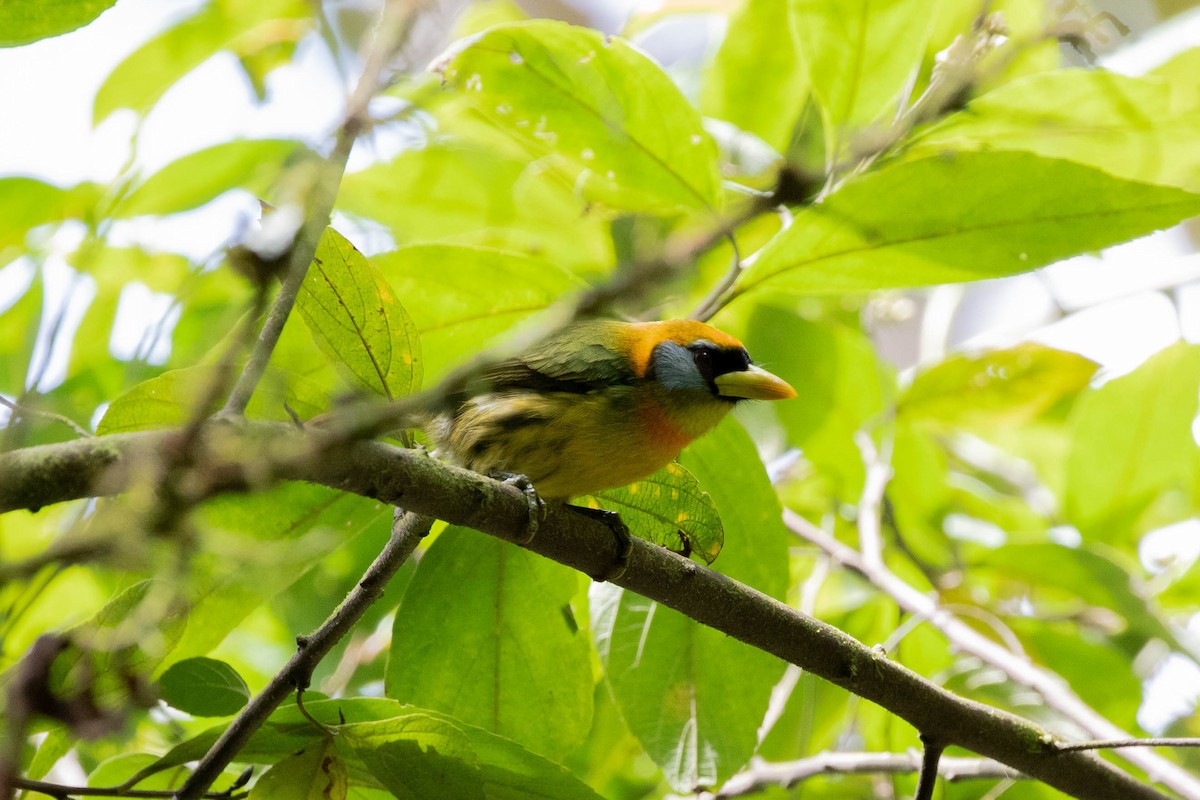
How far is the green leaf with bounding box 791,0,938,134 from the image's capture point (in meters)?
2.12

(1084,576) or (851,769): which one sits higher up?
(1084,576)

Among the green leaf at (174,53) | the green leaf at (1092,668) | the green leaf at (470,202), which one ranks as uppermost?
the green leaf at (174,53)

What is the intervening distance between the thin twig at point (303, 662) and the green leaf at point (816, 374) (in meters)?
1.45

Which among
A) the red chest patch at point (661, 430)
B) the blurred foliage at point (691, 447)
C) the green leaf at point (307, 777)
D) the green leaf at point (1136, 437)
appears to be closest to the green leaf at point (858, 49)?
the blurred foliage at point (691, 447)

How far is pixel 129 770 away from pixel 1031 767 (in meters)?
1.51

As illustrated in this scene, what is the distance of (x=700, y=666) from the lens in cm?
199

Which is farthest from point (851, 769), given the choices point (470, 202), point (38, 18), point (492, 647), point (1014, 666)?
point (38, 18)

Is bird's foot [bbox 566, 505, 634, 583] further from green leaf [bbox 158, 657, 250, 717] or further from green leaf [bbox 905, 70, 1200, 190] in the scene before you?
green leaf [bbox 905, 70, 1200, 190]

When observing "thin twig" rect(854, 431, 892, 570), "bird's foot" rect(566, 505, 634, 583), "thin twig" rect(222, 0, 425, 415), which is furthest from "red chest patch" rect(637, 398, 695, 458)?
"thin twig" rect(222, 0, 425, 415)

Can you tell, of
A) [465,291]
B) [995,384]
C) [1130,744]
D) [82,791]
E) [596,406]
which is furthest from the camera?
[995,384]

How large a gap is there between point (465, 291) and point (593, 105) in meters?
0.44

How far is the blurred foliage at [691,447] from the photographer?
4.86 feet

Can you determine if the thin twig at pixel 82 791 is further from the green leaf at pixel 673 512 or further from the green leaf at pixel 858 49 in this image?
the green leaf at pixel 858 49

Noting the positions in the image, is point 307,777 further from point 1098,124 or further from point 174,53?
point 1098,124
